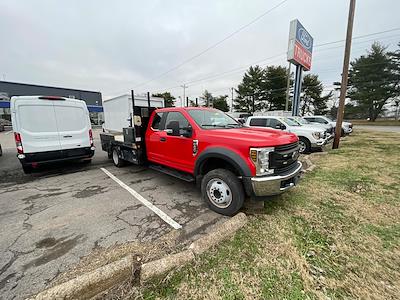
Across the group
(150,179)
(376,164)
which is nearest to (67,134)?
(150,179)

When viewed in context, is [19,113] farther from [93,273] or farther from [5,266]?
[93,273]

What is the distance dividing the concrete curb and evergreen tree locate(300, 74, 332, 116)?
48.3 meters

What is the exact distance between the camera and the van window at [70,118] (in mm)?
5270

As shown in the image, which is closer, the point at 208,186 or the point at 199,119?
the point at 208,186

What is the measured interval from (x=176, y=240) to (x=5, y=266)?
192 cm

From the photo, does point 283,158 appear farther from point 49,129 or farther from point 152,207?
point 49,129

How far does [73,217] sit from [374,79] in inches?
1870

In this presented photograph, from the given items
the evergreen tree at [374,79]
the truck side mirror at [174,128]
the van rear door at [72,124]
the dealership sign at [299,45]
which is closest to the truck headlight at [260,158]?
the truck side mirror at [174,128]

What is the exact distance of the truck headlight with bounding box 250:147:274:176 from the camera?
2670 millimetres

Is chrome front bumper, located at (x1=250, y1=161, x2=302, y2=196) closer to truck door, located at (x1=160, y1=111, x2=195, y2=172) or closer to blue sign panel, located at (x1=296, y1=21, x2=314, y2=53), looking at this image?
truck door, located at (x1=160, y1=111, x2=195, y2=172)

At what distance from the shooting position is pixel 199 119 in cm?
383

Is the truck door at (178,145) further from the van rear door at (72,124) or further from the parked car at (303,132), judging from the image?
the parked car at (303,132)

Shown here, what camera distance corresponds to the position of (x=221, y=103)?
51969 millimetres

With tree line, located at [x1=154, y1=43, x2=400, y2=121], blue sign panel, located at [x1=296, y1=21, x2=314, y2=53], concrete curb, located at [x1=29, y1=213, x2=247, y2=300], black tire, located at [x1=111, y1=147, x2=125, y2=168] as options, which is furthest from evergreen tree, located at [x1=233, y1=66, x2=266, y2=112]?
concrete curb, located at [x1=29, y1=213, x2=247, y2=300]
